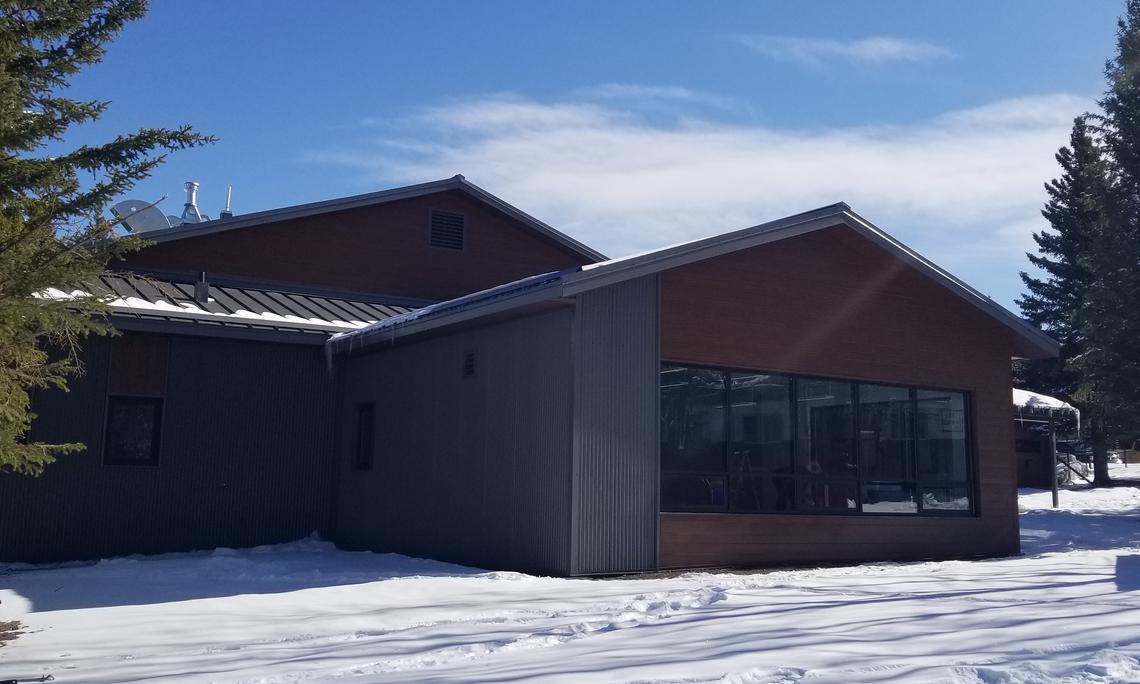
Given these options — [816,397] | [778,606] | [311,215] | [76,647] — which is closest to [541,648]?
[778,606]

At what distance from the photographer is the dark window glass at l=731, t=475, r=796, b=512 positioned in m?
12.9

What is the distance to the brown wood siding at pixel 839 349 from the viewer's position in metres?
12.6

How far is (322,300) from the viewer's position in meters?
17.4

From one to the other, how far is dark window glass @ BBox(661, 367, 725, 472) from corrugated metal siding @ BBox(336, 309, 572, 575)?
4.78ft

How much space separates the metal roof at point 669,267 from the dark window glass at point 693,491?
246 cm

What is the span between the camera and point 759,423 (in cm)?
1309

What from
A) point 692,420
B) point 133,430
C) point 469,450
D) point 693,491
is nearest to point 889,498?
point 693,491

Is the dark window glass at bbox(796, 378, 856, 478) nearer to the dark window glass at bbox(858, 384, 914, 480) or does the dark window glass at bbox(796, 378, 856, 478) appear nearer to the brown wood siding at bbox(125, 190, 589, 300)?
the dark window glass at bbox(858, 384, 914, 480)

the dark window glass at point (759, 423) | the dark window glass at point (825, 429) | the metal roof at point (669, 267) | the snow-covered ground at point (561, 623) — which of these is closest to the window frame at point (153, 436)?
the snow-covered ground at point (561, 623)

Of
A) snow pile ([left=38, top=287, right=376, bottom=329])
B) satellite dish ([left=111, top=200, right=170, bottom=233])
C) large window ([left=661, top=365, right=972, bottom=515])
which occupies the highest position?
satellite dish ([left=111, top=200, right=170, bottom=233])

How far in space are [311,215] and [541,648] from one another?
12464mm

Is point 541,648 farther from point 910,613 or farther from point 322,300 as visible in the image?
point 322,300

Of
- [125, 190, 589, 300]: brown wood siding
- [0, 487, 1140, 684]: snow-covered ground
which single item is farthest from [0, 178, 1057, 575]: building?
[0, 487, 1140, 684]: snow-covered ground

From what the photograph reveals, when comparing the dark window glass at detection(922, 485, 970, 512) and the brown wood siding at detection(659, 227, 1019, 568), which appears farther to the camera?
the dark window glass at detection(922, 485, 970, 512)
